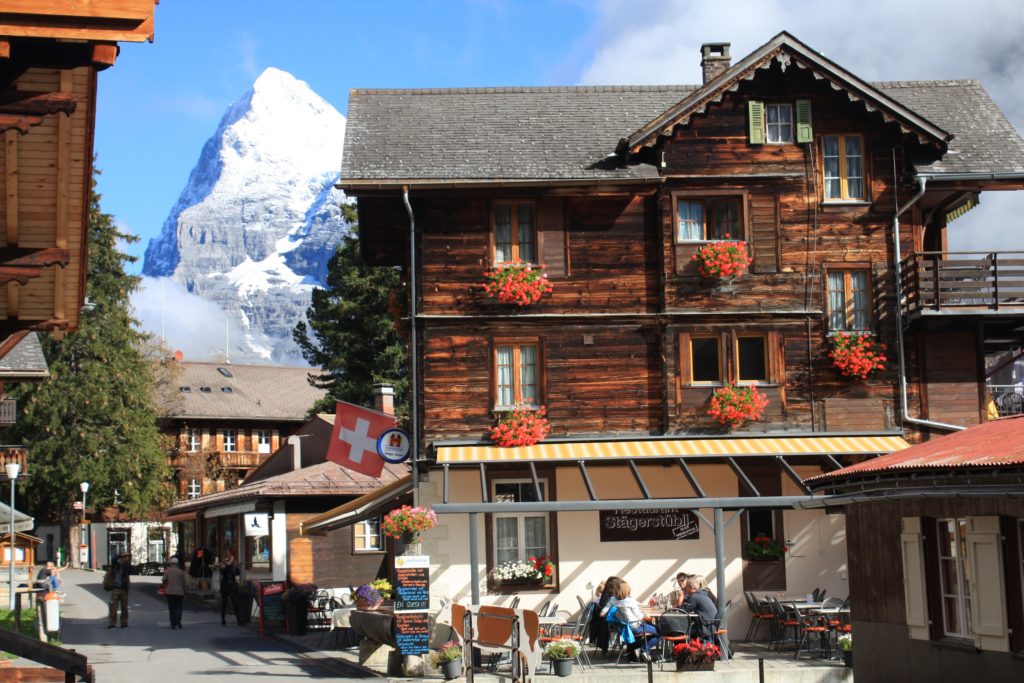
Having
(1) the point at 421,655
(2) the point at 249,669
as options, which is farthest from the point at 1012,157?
(2) the point at 249,669

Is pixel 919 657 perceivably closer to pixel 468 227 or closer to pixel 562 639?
pixel 562 639

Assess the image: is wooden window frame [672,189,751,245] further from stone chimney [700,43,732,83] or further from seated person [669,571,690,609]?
seated person [669,571,690,609]

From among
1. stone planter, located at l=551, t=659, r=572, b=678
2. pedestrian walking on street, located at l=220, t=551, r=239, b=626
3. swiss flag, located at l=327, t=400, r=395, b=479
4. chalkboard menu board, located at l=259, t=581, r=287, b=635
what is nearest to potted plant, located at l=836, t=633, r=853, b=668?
stone planter, located at l=551, t=659, r=572, b=678

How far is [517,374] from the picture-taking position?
26.3 m

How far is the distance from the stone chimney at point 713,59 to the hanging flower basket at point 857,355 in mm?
6693

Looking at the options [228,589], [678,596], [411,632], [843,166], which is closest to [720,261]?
[843,166]

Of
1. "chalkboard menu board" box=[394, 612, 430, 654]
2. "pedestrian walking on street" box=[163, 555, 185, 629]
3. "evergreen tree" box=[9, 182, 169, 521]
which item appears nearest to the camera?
"chalkboard menu board" box=[394, 612, 430, 654]

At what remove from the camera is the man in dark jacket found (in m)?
31.0

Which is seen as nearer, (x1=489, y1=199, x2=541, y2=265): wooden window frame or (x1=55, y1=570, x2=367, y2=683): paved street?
(x1=55, y1=570, x2=367, y2=683): paved street

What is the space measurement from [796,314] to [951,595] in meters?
10.8

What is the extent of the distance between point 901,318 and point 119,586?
713 inches

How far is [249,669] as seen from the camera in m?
22.0

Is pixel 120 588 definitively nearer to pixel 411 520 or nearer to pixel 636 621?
pixel 411 520

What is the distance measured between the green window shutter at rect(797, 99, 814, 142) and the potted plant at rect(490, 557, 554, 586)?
31.8 feet
